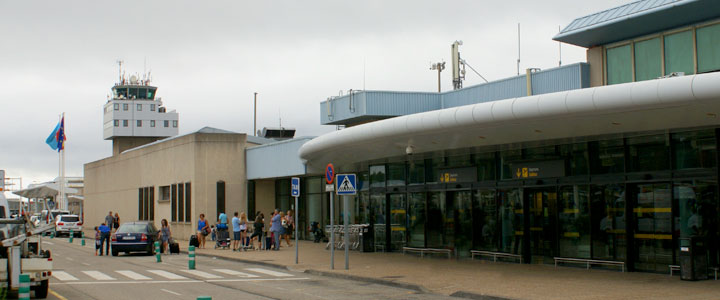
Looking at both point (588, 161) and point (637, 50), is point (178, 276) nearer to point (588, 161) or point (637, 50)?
point (588, 161)

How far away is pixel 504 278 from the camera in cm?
1811

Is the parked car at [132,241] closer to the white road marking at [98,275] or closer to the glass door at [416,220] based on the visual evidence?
the white road marking at [98,275]

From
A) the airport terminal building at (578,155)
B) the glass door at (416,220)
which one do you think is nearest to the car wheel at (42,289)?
the airport terminal building at (578,155)

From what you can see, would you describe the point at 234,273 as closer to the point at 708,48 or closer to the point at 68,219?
the point at 708,48

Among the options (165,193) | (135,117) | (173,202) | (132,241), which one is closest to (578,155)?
(132,241)

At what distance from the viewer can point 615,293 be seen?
14789 mm

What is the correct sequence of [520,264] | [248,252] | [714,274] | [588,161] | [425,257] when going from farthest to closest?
[248,252] → [425,257] → [520,264] → [588,161] → [714,274]

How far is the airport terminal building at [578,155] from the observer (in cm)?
1589

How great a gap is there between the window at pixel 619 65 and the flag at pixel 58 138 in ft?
147

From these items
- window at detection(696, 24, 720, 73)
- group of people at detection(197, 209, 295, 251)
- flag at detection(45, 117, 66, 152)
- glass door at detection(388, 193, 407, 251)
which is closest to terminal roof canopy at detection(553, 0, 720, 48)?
window at detection(696, 24, 720, 73)

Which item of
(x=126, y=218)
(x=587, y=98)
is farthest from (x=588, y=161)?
(x=126, y=218)

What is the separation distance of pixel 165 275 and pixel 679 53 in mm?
15427

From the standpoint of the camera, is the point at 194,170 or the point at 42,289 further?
the point at 194,170

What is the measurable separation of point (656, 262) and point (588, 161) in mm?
3087
